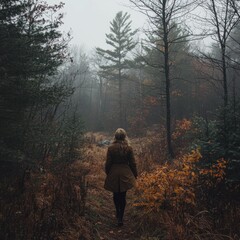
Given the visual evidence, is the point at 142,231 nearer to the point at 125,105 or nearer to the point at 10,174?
the point at 10,174

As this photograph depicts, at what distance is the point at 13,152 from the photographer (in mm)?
6512

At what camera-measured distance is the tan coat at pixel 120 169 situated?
17.5 ft

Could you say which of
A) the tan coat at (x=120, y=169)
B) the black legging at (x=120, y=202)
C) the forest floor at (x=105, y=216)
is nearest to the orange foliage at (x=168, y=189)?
the black legging at (x=120, y=202)

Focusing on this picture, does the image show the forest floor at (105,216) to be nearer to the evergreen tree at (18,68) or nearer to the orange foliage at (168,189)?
the orange foliage at (168,189)

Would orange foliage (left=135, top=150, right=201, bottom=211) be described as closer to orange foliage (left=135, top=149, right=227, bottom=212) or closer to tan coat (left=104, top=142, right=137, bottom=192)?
orange foliage (left=135, top=149, right=227, bottom=212)

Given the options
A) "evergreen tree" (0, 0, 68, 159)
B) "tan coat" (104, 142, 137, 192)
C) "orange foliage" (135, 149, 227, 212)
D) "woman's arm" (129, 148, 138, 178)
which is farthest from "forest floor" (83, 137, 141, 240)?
"evergreen tree" (0, 0, 68, 159)

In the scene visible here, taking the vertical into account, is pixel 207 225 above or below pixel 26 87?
below

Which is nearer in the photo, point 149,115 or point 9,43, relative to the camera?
point 9,43

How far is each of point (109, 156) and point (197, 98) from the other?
844 inches

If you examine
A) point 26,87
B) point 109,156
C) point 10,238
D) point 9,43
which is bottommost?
point 10,238

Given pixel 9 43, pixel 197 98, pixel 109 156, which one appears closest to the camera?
pixel 109 156

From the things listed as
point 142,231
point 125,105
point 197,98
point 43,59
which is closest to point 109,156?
point 142,231

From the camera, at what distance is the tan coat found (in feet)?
17.5

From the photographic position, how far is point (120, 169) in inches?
213
